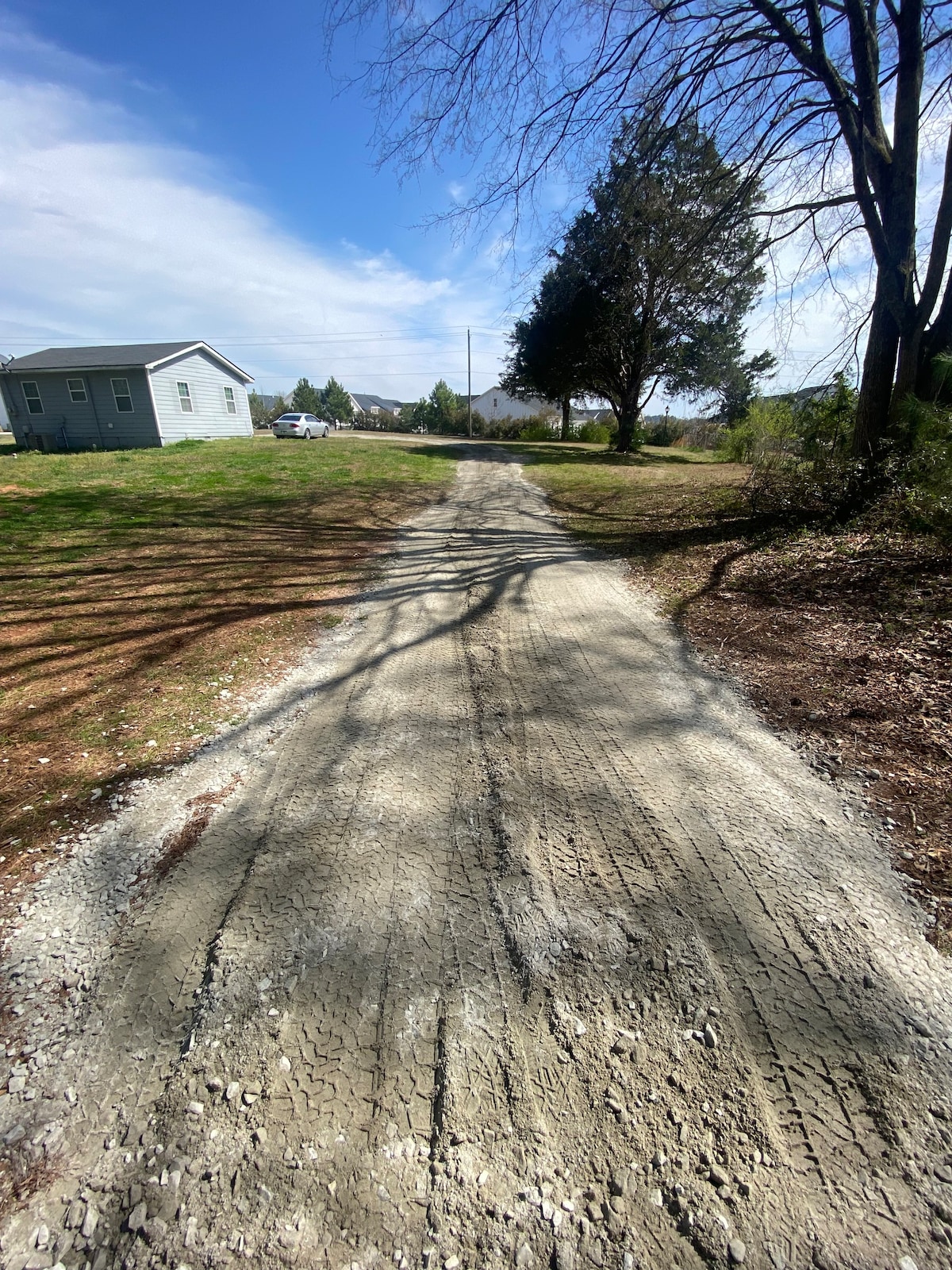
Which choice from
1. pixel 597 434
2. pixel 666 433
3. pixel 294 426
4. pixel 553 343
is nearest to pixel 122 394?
pixel 294 426

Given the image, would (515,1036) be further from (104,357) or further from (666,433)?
(666,433)

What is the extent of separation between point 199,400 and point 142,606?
2276 centimetres

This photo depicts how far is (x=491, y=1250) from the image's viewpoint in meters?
1.25

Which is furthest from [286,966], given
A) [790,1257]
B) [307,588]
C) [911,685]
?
[307,588]

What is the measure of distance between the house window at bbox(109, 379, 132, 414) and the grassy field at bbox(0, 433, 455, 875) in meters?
11.0

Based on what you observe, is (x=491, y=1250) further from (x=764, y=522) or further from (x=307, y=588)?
(x=764, y=522)

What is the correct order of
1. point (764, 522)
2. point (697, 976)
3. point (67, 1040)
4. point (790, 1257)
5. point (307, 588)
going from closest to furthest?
point (790, 1257)
point (67, 1040)
point (697, 976)
point (307, 588)
point (764, 522)

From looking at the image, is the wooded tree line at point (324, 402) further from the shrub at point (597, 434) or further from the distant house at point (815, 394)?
the distant house at point (815, 394)

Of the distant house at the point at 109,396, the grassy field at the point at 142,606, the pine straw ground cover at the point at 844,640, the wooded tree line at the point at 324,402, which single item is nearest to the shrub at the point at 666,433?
the distant house at the point at 109,396

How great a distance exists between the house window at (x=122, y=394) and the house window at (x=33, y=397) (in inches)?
153

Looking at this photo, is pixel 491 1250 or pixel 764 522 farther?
pixel 764 522

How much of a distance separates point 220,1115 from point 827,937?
6.43ft

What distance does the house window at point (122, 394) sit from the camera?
21.3 m

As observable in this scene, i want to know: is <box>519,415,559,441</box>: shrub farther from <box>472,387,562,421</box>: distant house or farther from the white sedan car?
<box>472,387,562,421</box>: distant house
